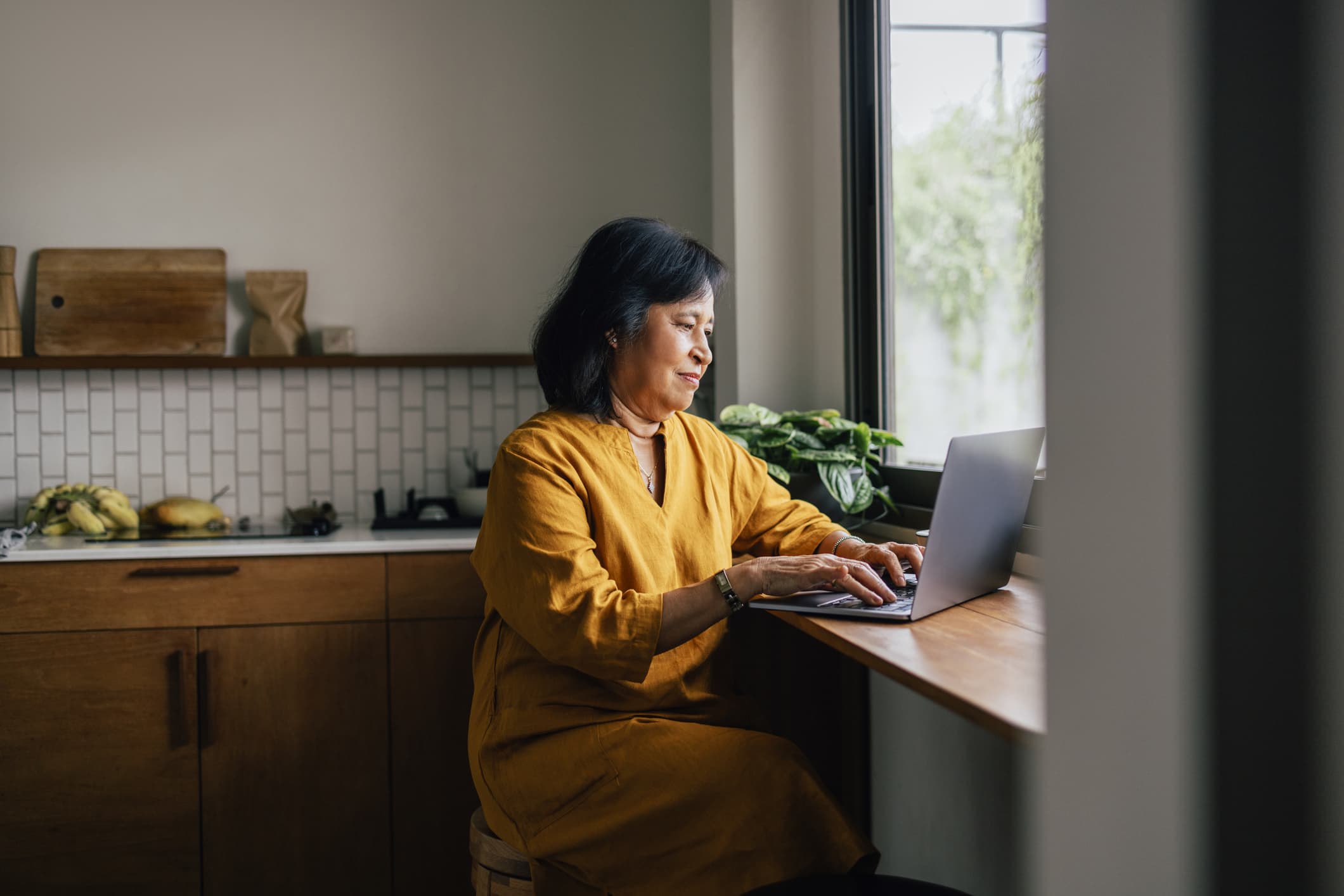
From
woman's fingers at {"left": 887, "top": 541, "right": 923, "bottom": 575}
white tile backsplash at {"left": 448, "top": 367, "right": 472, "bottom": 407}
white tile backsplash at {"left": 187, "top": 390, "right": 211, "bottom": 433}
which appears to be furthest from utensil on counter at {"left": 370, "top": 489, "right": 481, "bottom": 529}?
woman's fingers at {"left": 887, "top": 541, "right": 923, "bottom": 575}

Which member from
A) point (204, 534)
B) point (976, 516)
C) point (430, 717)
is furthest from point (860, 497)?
point (204, 534)

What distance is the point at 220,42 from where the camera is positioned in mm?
2859

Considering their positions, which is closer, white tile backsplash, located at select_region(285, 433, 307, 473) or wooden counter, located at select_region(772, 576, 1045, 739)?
wooden counter, located at select_region(772, 576, 1045, 739)

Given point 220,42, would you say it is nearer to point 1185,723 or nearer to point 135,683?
point 135,683

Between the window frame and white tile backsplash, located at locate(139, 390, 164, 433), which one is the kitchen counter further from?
the window frame

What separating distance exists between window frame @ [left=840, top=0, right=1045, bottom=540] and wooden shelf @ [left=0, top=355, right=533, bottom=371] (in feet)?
3.31

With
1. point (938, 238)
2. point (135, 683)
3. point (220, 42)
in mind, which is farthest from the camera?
point (220, 42)

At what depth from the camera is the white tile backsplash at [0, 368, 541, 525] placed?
2781mm

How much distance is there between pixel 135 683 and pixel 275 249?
4.46 ft

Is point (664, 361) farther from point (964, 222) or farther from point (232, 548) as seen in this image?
point (232, 548)

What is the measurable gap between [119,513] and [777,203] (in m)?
2.06

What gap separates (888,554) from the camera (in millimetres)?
1464

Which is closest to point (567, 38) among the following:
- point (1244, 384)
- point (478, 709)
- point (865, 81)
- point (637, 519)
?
point (865, 81)

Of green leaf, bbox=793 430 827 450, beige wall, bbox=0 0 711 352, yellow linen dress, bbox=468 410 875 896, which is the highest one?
beige wall, bbox=0 0 711 352
